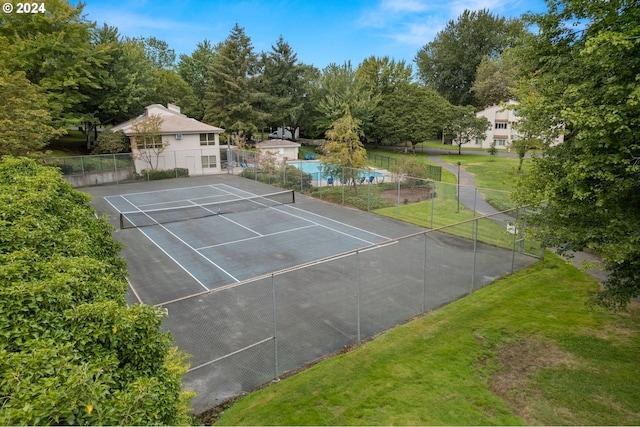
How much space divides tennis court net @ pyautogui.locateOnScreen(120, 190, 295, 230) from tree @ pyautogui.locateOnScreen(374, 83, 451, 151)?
29625mm

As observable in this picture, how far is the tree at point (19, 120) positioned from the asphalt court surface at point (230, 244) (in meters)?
5.50

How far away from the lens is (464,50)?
80312mm

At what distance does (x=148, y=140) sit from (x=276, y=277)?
2671cm

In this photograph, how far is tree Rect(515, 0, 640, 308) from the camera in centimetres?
680

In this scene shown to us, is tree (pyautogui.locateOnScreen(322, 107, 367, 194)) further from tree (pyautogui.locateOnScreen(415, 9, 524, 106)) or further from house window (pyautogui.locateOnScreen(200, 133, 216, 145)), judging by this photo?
tree (pyautogui.locateOnScreen(415, 9, 524, 106))

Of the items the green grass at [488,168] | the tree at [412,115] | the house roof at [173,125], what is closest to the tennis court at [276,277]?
the house roof at [173,125]

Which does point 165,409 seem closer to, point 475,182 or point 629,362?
point 629,362

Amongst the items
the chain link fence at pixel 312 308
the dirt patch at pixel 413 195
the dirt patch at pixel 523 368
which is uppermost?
the dirt patch at pixel 413 195

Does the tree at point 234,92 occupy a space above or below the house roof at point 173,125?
above

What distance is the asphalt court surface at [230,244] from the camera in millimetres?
14344

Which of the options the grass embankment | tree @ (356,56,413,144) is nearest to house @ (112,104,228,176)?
tree @ (356,56,413,144)

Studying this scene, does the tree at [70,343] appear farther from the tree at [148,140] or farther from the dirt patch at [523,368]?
the tree at [148,140]

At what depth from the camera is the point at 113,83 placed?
3944 cm

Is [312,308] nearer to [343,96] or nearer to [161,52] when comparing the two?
[343,96]
